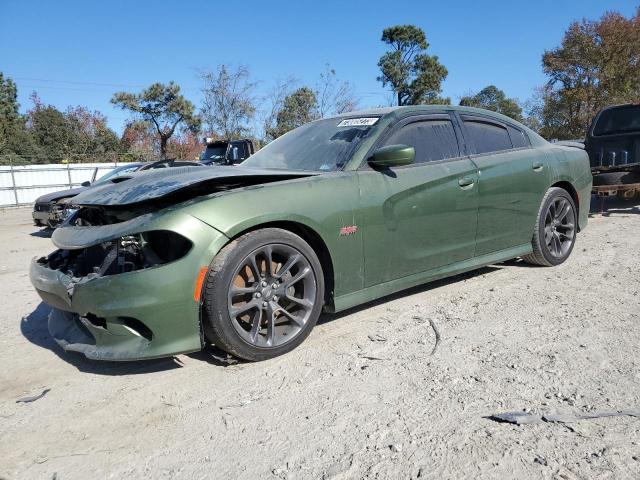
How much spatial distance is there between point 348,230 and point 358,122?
3.49 ft

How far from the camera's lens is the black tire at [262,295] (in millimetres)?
2785

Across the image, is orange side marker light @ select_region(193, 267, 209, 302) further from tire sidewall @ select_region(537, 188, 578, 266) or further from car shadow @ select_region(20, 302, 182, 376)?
tire sidewall @ select_region(537, 188, 578, 266)

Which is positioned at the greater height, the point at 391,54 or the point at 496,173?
the point at 391,54

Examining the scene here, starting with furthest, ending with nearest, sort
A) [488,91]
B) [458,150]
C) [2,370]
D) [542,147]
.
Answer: [488,91] → [542,147] → [458,150] → [2,370]

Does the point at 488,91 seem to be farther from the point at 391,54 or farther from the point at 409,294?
the point at 409,294

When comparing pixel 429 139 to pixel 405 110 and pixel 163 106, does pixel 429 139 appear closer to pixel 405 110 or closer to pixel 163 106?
pixel 405 110

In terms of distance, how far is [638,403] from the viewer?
2338 millimetres

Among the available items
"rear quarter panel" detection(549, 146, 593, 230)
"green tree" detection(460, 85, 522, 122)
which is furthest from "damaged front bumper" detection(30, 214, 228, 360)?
"green tree" detection(460, 85, 522, 122)

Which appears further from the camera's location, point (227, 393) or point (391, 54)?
point (391, 54)

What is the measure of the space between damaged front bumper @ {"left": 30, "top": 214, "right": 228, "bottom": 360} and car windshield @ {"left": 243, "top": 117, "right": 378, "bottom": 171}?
3.93 ft

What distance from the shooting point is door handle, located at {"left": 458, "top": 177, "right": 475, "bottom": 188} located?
396 cm

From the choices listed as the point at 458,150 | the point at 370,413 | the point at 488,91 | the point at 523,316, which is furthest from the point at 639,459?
the point at 488,91

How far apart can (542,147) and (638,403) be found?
316 centimetres

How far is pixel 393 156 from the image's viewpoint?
3398mm
